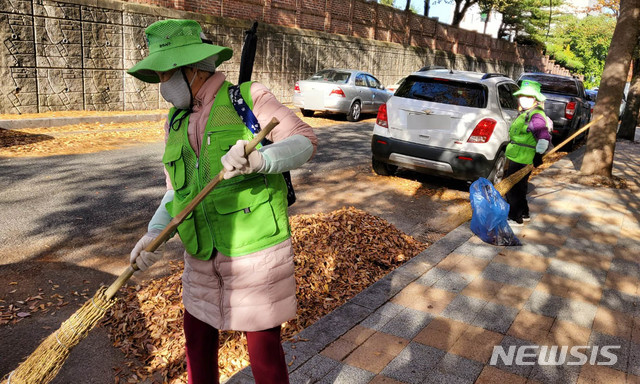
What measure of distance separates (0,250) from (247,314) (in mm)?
3976

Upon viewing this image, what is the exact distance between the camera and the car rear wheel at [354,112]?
16.9 m

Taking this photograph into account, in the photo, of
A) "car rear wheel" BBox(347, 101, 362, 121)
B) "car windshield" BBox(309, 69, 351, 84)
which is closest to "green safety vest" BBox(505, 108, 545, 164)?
"car rear wheel" BBox(347, 101, 362, 121)

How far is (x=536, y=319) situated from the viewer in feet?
13.5

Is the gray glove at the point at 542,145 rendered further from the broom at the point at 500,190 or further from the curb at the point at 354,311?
the curb at the point at 354,311

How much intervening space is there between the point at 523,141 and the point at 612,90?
420cm

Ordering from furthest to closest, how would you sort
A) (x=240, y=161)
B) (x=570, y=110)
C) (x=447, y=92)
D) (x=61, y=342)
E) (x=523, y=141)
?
(x=570, y=110) < (x=447, y=92) < (x=523, y=141) < (x=61, y=342) < (x=240, y=161)

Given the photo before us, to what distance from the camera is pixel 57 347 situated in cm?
245

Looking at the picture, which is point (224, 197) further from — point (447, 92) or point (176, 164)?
point (447, 92)

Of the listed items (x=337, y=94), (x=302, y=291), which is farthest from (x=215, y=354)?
(x=337, y=94)

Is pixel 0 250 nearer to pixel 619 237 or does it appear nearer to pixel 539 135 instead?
pixel 539 135

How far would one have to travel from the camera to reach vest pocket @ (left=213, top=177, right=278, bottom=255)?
7.23 ft

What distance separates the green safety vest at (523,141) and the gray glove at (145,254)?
17.2ft

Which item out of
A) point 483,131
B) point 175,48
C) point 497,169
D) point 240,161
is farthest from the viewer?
point 497,169

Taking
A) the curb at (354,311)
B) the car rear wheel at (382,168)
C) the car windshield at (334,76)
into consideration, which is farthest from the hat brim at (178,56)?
the car windshield at (334,76)
